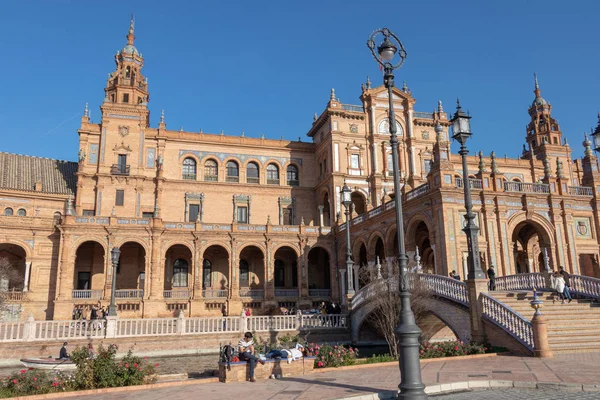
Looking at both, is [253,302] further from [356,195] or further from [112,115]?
[112,115]

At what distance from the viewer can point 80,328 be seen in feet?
76.8

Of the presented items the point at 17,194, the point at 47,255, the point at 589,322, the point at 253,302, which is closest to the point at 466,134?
the point at 589,322

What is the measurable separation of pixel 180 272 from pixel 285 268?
9149mm

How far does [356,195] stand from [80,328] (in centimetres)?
2703

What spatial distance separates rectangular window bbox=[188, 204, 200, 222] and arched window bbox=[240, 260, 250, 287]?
5.74 meters

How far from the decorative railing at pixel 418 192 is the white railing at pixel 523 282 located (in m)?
6.90

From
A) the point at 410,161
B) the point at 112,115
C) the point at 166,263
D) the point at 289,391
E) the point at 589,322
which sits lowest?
the point at 289,391

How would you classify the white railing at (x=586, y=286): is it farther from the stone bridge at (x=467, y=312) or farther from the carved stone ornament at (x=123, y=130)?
the carved stone ornament at (x=123, y=130)

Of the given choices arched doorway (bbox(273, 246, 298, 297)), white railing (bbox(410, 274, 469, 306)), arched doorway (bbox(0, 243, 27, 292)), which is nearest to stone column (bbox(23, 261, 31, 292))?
arched doorway (bbox(0, 243, 27, 292))

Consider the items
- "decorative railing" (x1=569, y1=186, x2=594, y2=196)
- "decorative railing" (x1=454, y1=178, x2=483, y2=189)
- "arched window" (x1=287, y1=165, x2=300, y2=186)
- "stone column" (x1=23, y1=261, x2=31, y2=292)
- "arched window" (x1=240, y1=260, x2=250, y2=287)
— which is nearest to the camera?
"decorative railing" (x1=454, y1=178, x2=483, y2=189)

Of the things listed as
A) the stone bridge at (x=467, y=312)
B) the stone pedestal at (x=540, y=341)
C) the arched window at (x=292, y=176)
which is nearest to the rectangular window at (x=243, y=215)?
the arched window at (x=292, y=176)

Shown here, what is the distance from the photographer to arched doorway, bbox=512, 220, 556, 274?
28172mm

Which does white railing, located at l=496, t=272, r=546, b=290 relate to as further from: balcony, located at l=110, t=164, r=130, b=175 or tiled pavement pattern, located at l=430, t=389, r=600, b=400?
balcony, located at l=110, t=164, r=130, b=175

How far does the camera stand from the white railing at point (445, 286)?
18.6m
